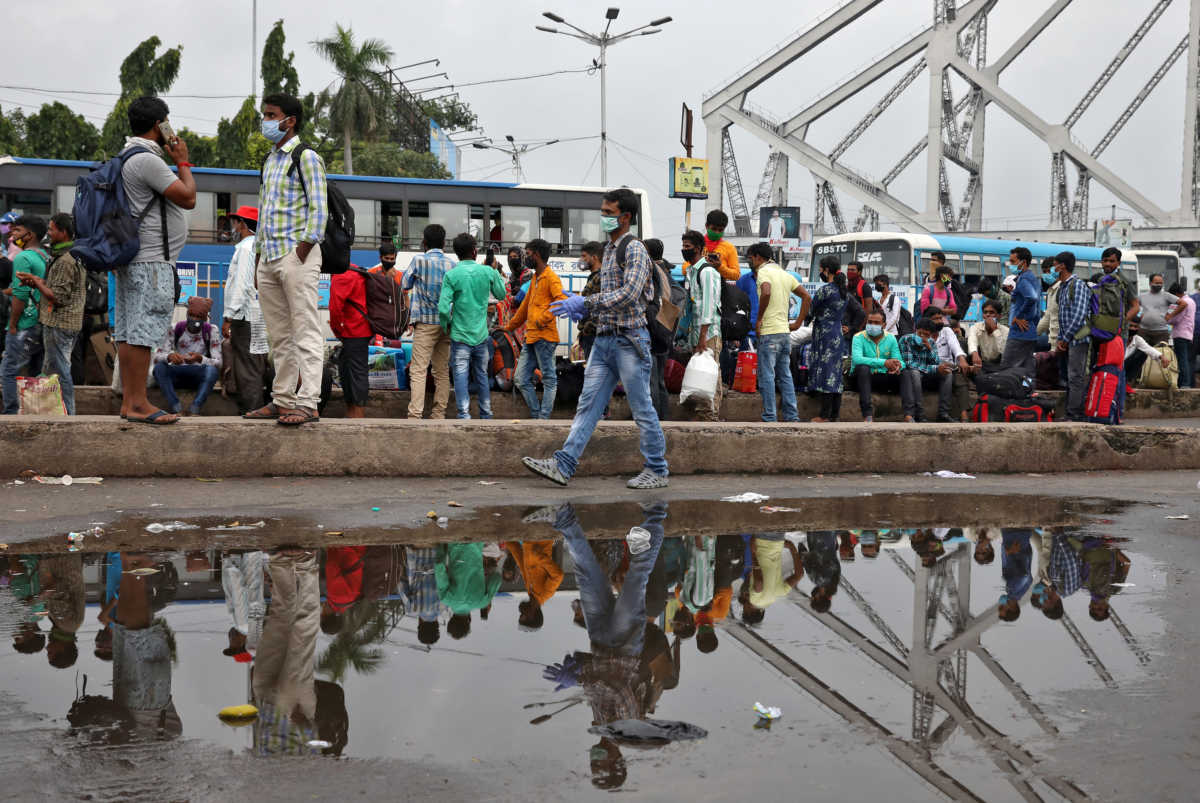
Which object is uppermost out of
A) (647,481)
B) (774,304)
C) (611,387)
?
(774,304)

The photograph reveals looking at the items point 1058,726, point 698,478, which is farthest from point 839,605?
point 698,478

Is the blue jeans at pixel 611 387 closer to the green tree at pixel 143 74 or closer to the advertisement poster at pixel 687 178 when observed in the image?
the advertisement poster at pixel 687 178

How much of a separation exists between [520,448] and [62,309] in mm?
3784

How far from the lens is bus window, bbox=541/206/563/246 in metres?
22.8

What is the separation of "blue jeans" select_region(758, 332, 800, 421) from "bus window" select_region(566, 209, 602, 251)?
42.9 ft

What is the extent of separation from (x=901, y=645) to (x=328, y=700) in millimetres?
1900

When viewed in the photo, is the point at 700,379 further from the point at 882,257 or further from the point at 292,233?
the point at 882,257

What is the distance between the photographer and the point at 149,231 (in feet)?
21.1

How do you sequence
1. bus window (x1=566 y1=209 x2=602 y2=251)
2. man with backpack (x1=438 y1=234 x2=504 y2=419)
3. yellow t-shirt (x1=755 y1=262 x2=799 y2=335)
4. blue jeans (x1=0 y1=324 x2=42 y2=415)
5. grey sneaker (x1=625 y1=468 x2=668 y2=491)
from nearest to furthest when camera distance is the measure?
1. grey sneaker (x1=625 y1=468 x2=668 y2=491)
2. blue jeans (x1=0 y1=324 x2=42 y2=415)
3. man with backpack (x1=438 y1=234 x2=504 y2=419)
4. yellow t-shirt (x1=755 y1=262 x2=799 y2=335)
5. bus window (x1=566 y1=209 x2=602 y2=251)

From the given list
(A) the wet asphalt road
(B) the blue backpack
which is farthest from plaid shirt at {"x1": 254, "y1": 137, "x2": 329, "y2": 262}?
(A) the wet asphalt road

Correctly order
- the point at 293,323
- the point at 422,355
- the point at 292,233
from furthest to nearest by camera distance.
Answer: the point at 422,355 → the point at 293,323 → the point at 292,233

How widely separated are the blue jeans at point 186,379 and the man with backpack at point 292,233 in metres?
3.19

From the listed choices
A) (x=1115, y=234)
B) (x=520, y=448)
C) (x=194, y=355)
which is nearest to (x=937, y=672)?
(x=520, y=448)

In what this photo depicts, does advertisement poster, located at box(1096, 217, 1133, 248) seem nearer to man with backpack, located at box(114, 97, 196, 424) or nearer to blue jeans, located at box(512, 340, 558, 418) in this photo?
blue jeans, located at box(512, 340, 558, 418)
